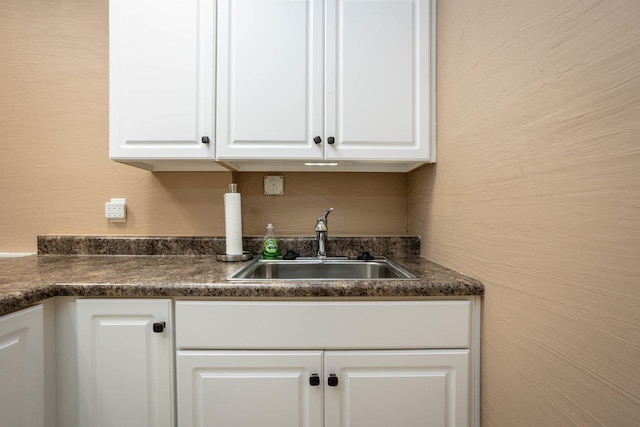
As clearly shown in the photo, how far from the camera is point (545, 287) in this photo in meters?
0.63

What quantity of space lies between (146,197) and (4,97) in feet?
2.71

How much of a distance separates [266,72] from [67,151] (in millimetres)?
1090

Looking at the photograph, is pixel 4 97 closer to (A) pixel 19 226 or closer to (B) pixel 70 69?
(B) pixel 70 69

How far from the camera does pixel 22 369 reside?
0.78 m

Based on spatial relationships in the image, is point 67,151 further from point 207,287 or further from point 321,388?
point 321,388

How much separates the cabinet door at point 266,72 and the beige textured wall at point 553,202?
1.82 feet

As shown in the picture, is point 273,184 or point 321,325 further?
point 273,184

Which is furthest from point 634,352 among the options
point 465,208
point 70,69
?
point 70,69

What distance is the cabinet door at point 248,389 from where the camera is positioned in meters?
0.85

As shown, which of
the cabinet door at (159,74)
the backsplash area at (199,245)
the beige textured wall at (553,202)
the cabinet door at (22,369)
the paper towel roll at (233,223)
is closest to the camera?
the beige textured wall at (553,202)

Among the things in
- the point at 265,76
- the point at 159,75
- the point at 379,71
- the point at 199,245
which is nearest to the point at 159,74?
the point at 159,75

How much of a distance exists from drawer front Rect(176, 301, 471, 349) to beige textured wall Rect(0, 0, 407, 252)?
0.65m

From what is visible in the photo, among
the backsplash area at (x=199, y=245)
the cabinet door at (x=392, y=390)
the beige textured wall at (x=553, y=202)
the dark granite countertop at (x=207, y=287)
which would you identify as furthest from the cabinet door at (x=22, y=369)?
the beige textured wall at (x=553, y=202)

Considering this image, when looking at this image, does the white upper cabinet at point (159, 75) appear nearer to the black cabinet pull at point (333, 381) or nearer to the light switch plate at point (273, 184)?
the light switch plate at point (273, 184)
